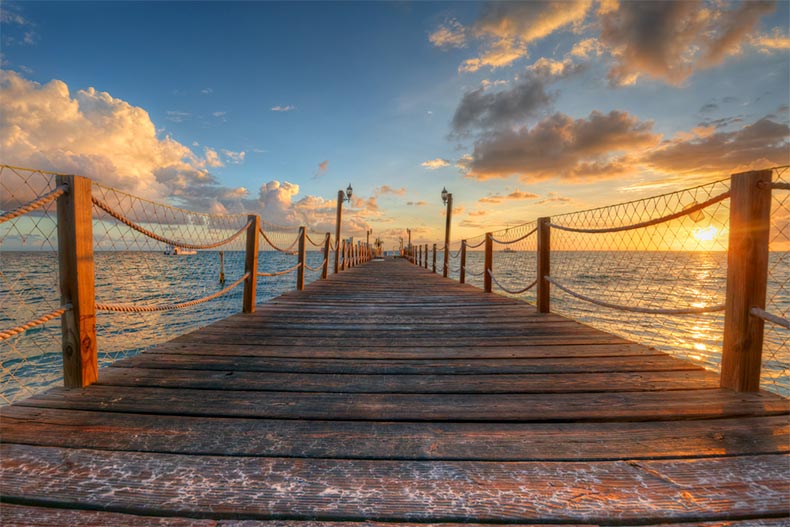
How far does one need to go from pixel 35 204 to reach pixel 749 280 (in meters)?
4.03

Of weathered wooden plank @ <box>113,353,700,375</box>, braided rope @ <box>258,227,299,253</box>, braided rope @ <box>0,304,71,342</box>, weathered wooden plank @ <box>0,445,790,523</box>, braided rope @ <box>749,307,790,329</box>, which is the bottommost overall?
weathered wooden plank @ <box>113,353,700,375</box>

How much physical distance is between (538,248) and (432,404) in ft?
10.6

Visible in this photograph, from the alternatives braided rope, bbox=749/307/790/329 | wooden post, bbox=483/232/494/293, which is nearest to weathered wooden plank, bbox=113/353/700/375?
braided rope, bbox=749/307/790/329

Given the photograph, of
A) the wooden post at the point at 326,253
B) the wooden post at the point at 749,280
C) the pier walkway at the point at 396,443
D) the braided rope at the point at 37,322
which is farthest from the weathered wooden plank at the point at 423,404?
the wooden post at the point at 326,253

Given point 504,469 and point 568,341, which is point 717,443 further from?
point 568,341

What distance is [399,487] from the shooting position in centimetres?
115

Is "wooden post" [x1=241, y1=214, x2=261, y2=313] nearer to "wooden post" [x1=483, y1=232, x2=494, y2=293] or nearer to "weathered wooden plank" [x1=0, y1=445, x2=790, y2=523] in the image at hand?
"weathered wooden plank" [x1=0, y1=445, x2=790, y2=523]

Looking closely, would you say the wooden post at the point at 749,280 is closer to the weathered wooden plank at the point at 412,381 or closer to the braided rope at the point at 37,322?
the weathered wooden plank at the point at 412,381

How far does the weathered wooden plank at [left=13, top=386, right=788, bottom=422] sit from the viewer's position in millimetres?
1667

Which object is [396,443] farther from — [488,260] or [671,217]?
[488,260]

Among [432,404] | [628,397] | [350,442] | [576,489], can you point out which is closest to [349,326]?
[432,404]

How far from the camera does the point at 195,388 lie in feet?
6.51

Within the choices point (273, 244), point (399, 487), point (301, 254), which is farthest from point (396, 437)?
point (301, 254)

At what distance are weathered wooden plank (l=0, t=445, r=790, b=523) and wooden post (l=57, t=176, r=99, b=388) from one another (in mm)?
733
